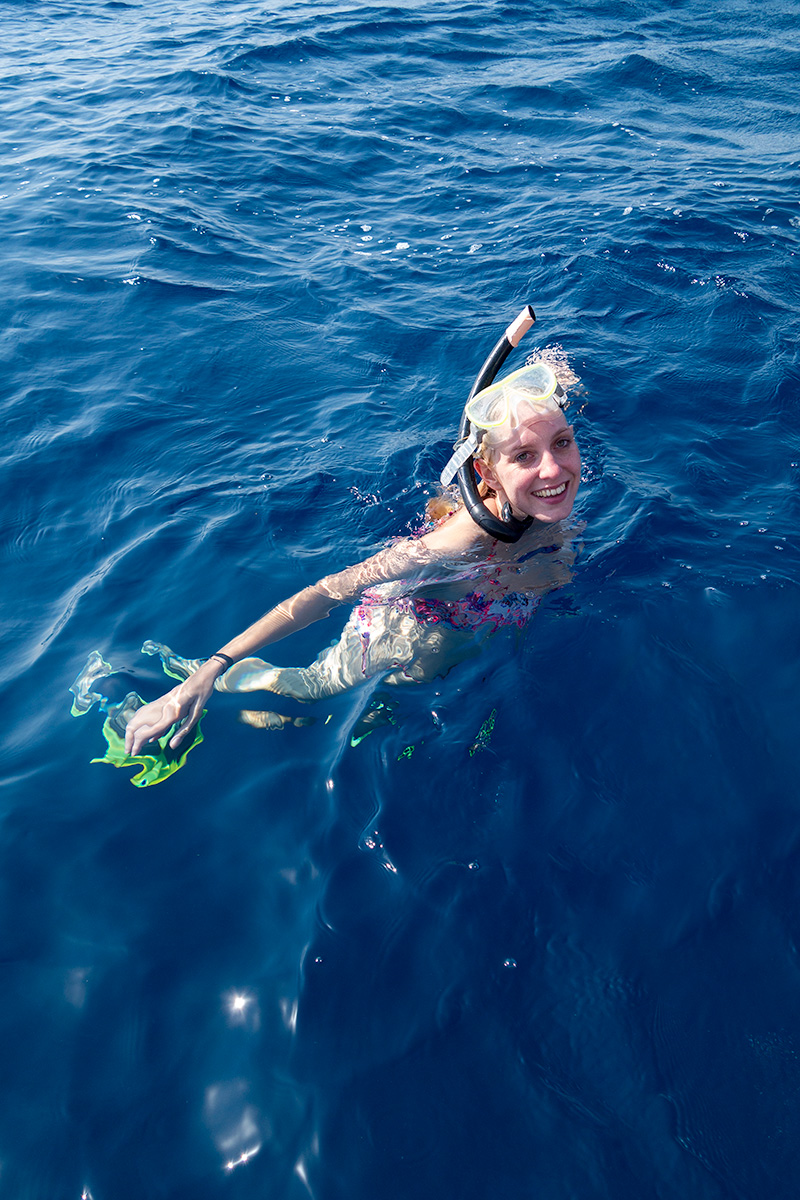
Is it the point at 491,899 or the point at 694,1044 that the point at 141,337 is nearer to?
the point at 491,899

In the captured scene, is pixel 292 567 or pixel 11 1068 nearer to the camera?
pixel 11 1068

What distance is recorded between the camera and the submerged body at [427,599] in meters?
3.74

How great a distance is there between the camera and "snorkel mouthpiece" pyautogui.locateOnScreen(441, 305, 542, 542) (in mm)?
3848

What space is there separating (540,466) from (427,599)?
102 centimetres

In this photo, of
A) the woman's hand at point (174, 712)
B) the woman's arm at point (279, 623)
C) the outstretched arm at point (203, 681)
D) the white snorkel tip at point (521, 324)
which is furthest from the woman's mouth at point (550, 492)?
the woman's hand at point (174, 712)

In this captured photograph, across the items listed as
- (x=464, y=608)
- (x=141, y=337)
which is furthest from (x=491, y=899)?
(x=141, y=337)

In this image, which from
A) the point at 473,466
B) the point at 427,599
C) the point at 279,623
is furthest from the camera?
the point at 427,599

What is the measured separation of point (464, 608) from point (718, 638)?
4.19 feet

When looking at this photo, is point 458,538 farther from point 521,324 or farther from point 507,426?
point 521,324

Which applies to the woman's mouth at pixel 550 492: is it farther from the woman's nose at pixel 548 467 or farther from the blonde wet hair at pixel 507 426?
the blonde wet hair at pixel 507 426

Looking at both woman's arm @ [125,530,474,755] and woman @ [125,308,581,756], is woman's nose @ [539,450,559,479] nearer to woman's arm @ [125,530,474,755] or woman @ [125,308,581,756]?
woman @ [125,308,581,756]

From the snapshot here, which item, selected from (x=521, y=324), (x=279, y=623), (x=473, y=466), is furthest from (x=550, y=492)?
(x=279, y=623)

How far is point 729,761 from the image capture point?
139 inches

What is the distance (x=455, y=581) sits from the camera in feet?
14.4
